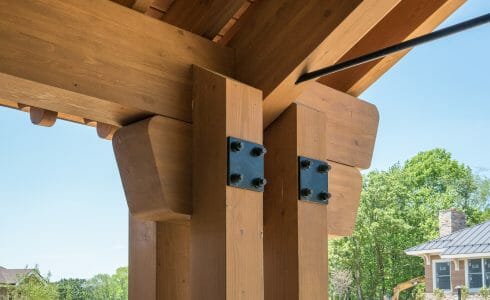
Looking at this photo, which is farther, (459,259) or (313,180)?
(459,259)

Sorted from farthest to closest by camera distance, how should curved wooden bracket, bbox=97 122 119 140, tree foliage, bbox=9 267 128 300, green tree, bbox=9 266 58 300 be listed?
tree foliage, bbox=9 267 128 300, green tree, bbox=9 266 58 300, curved wooden bracket, bbox=97 122 119 140

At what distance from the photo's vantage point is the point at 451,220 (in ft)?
52.7

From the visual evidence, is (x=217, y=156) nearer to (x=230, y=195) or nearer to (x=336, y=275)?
(x=230, y=195)

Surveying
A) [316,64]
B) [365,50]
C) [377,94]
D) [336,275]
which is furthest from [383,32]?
[377,94]

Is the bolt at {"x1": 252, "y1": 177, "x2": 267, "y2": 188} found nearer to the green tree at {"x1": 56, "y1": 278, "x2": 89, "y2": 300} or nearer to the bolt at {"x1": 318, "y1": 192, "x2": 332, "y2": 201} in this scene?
the bolt at {"x1": 318, "y1": 192, "x2": 332, "y2": 201}

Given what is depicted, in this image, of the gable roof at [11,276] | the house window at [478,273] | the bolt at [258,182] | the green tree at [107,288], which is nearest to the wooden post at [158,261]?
the bolt at [258,182]

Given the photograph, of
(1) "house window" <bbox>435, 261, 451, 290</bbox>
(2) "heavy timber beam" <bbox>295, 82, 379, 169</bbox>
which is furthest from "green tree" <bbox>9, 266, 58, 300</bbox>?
(2) "heavy timber beam" <bbox>295, 82, 379, 169</bbox>

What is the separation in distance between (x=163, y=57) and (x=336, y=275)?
2004 centimetres

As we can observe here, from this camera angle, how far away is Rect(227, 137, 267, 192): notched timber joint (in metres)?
1.70

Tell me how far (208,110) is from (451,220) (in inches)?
599

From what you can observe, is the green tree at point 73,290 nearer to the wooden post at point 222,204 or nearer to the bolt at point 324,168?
the bolt at point 324,168

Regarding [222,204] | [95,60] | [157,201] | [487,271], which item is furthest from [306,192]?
[487,271]

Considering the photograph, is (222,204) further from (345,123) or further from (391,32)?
(391,32)

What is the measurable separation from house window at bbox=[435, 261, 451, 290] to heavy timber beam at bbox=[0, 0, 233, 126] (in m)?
14.3
